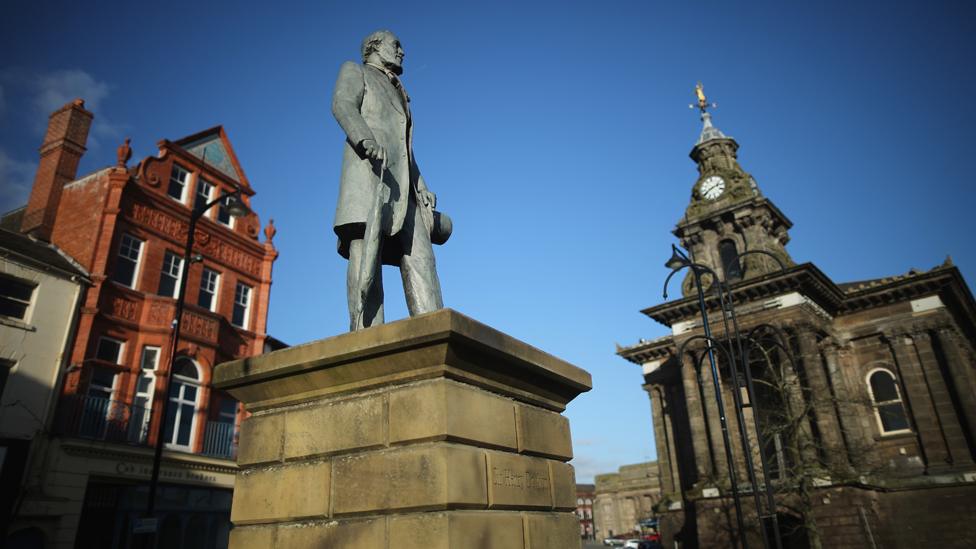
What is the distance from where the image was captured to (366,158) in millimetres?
5422

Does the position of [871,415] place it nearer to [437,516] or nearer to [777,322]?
[777,322]

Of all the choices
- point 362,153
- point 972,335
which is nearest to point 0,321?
point 362,153

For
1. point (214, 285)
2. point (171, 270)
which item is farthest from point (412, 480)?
point (214, 285)

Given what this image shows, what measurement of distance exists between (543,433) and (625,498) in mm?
90473

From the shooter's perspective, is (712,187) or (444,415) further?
(712,187)

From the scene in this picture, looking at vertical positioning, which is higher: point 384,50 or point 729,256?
point 729,256

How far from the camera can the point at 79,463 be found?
18625 mm

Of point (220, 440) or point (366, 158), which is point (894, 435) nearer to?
point (220, 440)

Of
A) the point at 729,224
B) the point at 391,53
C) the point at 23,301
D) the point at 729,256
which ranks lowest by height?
the point at 391,53

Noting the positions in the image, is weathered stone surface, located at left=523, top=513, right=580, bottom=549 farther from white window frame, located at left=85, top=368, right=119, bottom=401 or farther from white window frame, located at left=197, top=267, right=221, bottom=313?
white window frame, located at left=197, top=267, right=221, bottom=313

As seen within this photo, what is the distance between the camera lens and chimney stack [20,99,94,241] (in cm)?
2348

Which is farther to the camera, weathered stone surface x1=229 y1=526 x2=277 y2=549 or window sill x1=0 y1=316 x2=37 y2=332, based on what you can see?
window sill x1=0 y1=316 x2=37 y2=332

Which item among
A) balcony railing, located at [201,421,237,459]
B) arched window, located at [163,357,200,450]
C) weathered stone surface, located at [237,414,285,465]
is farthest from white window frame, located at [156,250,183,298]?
weathered stone surface, located at [237,414,285,465]

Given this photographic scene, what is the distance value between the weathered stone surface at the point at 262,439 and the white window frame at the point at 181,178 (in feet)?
74.5
